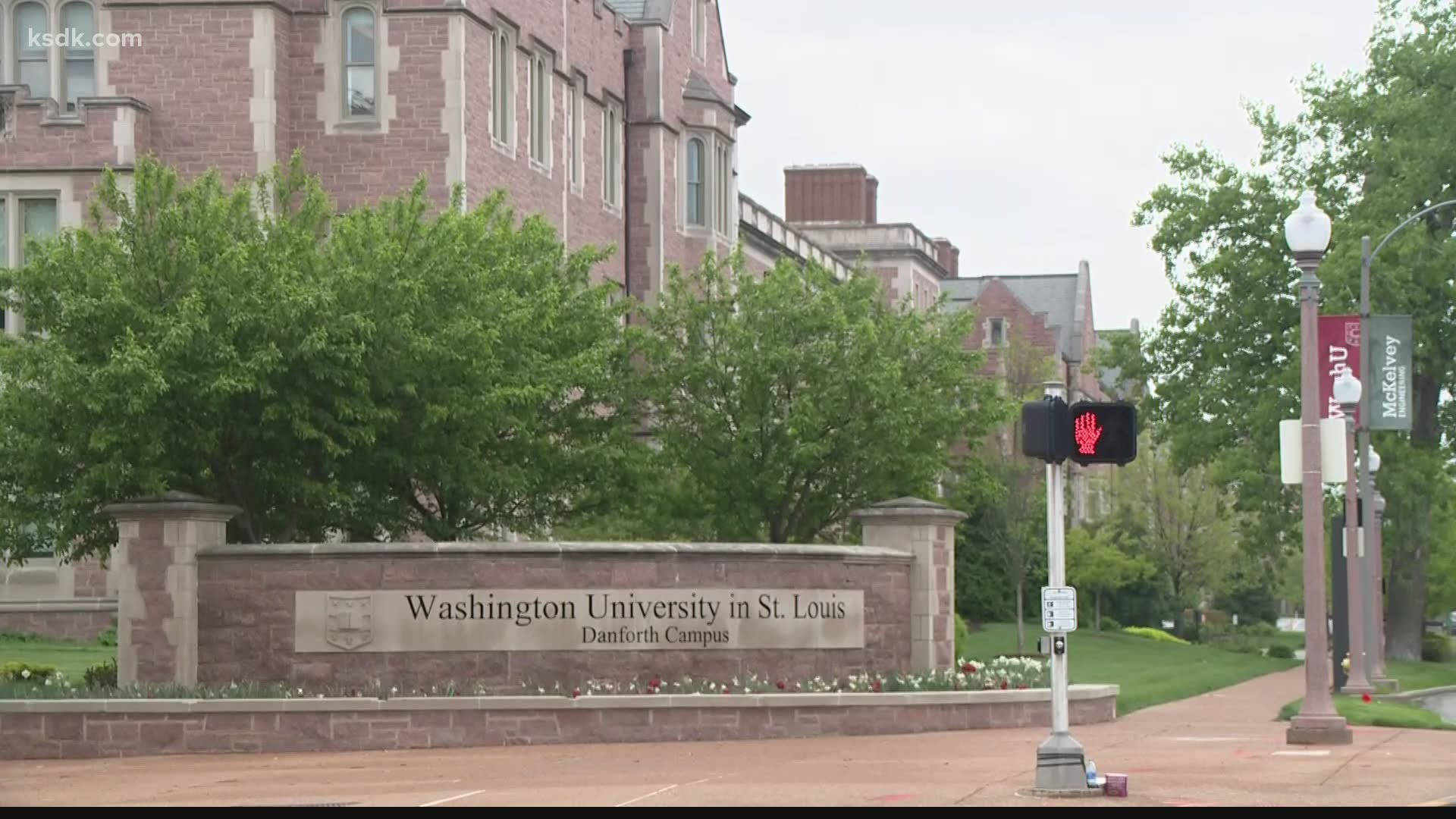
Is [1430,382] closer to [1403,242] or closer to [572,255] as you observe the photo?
[1403,242]

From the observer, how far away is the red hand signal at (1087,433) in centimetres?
1642

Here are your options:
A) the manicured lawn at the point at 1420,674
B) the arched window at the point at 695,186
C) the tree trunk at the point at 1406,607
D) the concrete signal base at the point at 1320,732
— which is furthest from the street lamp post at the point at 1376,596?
the arched window at the point at 695,186

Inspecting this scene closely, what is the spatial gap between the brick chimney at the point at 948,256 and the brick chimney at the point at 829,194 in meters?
17.7

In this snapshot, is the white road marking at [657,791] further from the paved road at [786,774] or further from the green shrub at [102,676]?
the green shrub at [102,676]

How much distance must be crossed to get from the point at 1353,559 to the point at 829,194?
188 feet

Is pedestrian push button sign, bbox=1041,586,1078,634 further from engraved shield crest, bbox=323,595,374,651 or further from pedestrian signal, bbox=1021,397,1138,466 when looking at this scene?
engraved shield crest, bbox=323,595,374,651

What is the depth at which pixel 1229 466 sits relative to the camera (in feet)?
172

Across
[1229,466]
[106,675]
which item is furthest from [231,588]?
[1229,466]

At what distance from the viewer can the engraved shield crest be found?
2269cm

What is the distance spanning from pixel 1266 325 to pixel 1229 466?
398cm

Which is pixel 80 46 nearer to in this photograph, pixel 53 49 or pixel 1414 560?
pixel 53 49

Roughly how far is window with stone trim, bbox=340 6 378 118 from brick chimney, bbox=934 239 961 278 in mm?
64673

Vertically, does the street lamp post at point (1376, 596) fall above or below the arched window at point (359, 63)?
below

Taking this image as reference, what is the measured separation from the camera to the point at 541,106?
150 feet
